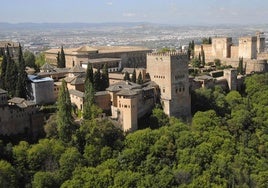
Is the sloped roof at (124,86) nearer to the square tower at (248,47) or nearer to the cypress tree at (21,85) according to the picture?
the cypress tree at (21,85)

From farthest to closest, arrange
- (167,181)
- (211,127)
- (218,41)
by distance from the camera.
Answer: (218,41), (211,127), (167,181)

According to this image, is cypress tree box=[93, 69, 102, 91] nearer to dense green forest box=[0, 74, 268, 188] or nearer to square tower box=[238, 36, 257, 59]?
dense green forest box=[0, 74, 268, 188]

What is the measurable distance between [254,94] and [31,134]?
24.4m

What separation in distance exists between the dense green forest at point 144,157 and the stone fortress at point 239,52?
1752 centimetres

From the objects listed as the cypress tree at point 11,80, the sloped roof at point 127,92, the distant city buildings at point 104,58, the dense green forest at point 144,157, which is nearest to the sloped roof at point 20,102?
the dense green forest at point 144,157

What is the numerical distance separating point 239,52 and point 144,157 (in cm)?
3146

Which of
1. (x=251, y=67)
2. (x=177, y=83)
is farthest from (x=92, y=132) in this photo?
(x=251, y=67)

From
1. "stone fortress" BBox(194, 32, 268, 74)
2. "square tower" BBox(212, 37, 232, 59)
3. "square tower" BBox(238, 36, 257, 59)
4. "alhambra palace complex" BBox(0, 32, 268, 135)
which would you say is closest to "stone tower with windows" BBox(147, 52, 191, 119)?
"alhambra palace complex" BBox(0, 32, 268, 135)

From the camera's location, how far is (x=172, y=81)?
119 ft

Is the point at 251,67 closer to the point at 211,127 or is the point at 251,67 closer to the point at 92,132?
the point at 211,127

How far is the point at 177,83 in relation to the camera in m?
36.8

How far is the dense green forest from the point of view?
27.9 metres

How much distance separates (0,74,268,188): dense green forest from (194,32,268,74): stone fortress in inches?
690

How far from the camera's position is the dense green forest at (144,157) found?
27.9 m
